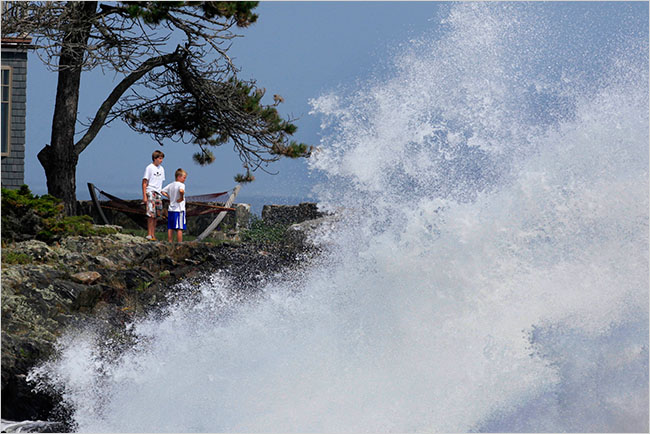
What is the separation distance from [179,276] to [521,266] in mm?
5202

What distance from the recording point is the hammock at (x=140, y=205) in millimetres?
14781

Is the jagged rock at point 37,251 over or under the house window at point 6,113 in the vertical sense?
under

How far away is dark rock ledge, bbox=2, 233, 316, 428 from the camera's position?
677 cm

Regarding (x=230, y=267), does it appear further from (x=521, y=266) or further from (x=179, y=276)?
(x=521, y=266)

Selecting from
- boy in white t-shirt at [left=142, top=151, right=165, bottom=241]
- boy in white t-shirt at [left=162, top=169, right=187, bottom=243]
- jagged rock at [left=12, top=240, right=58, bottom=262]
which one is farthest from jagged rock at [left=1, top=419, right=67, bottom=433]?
boy in white t-shirt at [left=142, top=151, right=165, bottom=241]

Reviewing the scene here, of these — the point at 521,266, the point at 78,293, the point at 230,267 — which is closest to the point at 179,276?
the point at 230,267

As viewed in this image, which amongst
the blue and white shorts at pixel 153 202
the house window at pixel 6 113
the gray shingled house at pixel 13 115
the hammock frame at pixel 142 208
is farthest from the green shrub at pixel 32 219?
the house window at pixel 6 113

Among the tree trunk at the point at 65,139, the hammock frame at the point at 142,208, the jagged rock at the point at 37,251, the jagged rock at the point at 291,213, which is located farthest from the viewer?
the jagged rock at the point at 291,213

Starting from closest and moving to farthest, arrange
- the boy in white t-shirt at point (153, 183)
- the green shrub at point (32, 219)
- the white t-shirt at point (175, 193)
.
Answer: the green shrub at point (32, 219)
the white t-shirt at point (175, 193)
the boy in white t-shirt at point (153, 183)

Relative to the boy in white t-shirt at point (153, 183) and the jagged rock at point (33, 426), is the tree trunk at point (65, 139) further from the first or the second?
the jagged rock at point (33, 426)

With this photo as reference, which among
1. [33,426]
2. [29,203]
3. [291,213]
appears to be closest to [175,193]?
Answer: [29,203]

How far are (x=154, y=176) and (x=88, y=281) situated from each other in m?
3.92

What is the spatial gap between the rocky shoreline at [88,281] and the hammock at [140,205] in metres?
2.10

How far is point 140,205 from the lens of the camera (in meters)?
15.1
